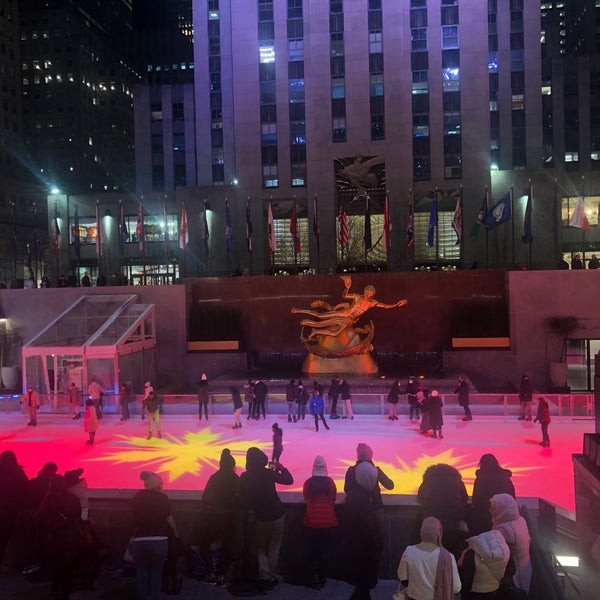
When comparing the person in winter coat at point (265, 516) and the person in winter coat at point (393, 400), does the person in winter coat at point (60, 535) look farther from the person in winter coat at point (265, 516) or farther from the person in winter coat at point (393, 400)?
the person in winter coat at point (393, 400)

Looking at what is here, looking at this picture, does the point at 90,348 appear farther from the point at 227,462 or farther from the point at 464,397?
the point at 227,462

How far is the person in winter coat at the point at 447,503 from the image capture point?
18.7 feet

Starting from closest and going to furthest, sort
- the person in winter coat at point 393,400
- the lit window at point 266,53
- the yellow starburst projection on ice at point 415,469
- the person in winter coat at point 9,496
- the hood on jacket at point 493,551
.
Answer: the hood on jacket at point 493,551, the person in winter coat at point 9,496, the yellow starburst projection on ice at point 415,469, the person in winter coat at point 393,400, the lit window at point 266,53

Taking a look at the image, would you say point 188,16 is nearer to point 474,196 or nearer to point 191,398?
point 474,196

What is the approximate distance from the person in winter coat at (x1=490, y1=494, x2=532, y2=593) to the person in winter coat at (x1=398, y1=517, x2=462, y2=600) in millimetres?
808

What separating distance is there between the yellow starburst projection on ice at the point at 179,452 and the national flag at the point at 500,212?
15363mm

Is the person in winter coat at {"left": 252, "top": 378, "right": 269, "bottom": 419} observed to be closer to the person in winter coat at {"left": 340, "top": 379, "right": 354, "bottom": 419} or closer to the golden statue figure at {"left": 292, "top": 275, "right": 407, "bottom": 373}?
the person in winter coat at {"left": 340, "top": 379, "right": 354, "bottom": 419}

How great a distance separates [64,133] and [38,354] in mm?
80542

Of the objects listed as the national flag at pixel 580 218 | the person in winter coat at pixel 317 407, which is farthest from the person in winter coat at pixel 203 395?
the national flag at pixel 580 218

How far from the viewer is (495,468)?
6316 mm

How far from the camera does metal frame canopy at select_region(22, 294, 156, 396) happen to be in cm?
2081

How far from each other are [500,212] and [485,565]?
2235 centimetres

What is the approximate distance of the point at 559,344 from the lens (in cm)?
2311

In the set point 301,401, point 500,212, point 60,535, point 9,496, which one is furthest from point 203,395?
point 500,212
